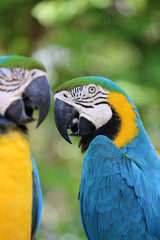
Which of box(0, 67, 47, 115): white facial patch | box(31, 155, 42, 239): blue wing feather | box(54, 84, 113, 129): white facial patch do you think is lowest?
box(31, 155, 42, 239): blue wing feather

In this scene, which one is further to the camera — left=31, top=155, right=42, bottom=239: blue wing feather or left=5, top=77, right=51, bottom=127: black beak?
left=31, top=155, right=42, bottom=239: blue wing feather

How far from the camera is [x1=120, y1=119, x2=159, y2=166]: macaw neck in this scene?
2.30 meters

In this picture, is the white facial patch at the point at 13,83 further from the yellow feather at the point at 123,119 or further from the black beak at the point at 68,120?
the yellow feather at the point at 123,119

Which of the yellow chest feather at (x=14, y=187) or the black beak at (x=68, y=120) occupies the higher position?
the black beak at (x=68, y=120)

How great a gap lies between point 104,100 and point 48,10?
9.30 feet

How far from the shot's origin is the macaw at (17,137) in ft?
6.55

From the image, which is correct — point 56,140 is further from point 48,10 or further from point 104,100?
point 104,100

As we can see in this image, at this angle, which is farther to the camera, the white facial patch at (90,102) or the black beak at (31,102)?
the white facial patch at (90,102)

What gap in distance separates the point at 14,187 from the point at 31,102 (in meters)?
0.49

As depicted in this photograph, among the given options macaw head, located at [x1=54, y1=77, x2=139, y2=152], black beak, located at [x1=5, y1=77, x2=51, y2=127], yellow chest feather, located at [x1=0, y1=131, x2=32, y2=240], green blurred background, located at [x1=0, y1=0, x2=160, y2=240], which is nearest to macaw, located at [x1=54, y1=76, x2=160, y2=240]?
macaw head, located at [x1=54, y1=77, x2=139, y2=152]

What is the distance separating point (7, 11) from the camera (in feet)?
18.3

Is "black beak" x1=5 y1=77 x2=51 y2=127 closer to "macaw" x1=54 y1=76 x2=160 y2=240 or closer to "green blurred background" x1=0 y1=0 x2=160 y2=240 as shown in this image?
"macaw" x1=54 y1=76 x2=160 y2=240

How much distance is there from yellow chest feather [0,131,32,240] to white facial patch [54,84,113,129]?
460 mm

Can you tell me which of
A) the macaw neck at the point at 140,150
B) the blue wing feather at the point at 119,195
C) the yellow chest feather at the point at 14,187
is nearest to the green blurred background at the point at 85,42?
the macaw neck at the point at 140,150
